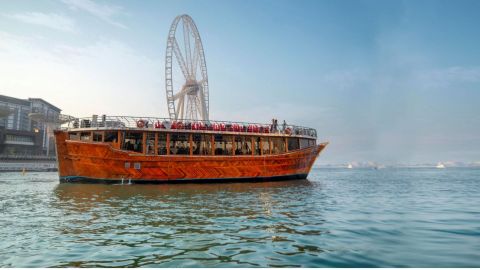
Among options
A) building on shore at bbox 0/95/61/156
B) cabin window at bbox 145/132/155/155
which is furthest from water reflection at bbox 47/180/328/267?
building on shore at bbox 0/95/61/156

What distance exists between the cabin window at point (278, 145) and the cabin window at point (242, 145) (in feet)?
7.55

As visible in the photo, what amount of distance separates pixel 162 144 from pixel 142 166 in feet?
8.86

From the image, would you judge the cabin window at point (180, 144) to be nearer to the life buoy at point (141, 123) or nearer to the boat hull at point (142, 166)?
the boat hull at point (142, 166)

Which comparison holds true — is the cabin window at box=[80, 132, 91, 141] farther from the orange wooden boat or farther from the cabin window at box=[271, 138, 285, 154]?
the cabin window at box=[271, 138, 285, 154]

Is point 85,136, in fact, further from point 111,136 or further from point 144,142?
point 144,142

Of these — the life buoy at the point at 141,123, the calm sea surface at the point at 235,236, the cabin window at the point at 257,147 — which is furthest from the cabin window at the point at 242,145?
the calm sea surface at the point at 235,236

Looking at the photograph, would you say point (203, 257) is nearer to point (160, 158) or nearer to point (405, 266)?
point (405, 266)

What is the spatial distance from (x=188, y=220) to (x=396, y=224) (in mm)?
6387

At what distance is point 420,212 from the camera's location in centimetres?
1277

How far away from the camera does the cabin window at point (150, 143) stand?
26539 mm

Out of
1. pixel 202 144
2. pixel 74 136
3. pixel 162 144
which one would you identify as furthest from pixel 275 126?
pixel 74 136

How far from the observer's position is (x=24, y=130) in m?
90.1

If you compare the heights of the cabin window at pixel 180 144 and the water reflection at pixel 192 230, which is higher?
the cabin window at pixel 180 144

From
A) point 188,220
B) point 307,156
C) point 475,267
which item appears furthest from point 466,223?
point 307,156
